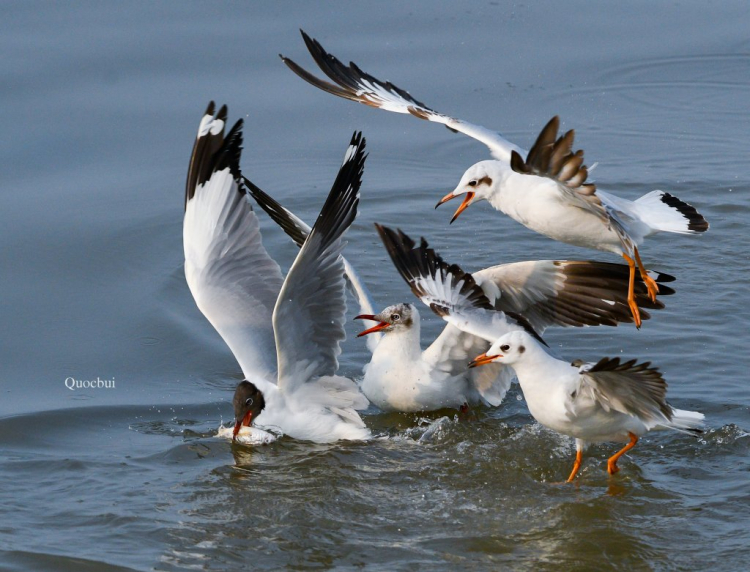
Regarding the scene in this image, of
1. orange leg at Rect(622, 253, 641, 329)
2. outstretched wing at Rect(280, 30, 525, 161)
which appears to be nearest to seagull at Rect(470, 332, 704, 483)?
orange leg at Rect(622, 253, 641, 329)

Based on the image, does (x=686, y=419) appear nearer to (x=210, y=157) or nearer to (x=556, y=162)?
(x=556, y=162)

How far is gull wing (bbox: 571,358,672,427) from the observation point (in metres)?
5.77

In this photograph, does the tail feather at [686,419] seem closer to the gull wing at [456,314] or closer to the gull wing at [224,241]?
the gull wing at [456,314]

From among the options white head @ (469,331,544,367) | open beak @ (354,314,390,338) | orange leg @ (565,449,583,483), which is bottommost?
orange leg @ (565,449,583,483)

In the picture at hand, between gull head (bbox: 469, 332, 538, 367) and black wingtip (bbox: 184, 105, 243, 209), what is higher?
black wingtip (bbox: 184, 105, 243, 209)

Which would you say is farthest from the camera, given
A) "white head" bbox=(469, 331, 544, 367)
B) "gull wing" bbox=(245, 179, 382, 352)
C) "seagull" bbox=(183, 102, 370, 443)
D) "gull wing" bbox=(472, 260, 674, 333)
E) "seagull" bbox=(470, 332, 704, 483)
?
"gull wing" bbox=(245, 179, 382, 352)

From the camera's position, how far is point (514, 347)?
6.43 m

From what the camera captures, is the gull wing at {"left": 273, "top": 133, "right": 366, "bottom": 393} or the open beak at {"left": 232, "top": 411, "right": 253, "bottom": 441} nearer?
the gull wing at {"left": 273, "top": 133, "right": 366, "bottom": 393}

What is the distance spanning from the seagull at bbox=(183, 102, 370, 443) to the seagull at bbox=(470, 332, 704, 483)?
102 cm

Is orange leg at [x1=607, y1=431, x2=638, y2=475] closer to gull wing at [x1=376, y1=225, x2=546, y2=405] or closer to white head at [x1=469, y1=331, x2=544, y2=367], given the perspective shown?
white head at [x1=469, y1=331, x2=544, y2=367]

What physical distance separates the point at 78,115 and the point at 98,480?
542 cm

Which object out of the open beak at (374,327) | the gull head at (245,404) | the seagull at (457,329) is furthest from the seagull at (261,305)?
the open beak at (374,327)

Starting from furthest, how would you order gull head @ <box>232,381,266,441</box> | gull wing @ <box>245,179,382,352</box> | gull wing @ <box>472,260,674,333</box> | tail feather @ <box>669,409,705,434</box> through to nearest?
gull wing @ <box>245,179,382,352</box> < gull wing @ <box>472,260,674,333</box> < gull head @ <box>232,381,266,441</box> < tail feather @ <box>669,409,705,434</box>

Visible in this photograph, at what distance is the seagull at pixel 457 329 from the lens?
7652 mm
